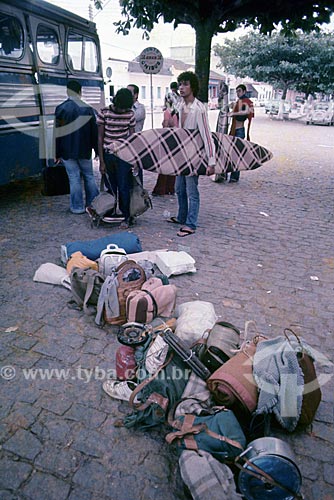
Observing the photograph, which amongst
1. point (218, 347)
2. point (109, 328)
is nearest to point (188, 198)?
point (109, 328)

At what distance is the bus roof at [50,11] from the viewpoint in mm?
5746

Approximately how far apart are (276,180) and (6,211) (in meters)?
6.09

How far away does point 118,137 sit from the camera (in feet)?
17.6

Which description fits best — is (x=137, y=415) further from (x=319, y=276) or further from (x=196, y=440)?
(x=319, y=276)

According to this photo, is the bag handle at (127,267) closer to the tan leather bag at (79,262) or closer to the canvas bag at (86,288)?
the canvas bag at (86,288)

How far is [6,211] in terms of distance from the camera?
638 centimetres

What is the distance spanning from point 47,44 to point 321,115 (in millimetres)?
26797

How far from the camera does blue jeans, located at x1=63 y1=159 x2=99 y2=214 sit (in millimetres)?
6000

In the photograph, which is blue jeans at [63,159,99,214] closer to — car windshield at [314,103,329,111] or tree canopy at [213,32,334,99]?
tree canopy at [213,32,334,99]

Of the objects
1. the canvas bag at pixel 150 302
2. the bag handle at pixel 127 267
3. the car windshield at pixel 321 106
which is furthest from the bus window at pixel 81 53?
the car windshield at pixel 321 106

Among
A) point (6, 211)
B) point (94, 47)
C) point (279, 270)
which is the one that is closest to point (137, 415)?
point (279, 270)

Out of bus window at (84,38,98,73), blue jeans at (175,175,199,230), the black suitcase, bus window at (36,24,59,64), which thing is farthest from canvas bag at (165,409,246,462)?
bus window at (84,38,98,73)

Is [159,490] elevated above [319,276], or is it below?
below

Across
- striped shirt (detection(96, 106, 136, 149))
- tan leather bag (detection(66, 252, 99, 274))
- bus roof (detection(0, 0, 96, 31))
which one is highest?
bus roof (detection(0, 0, 96, 31))
